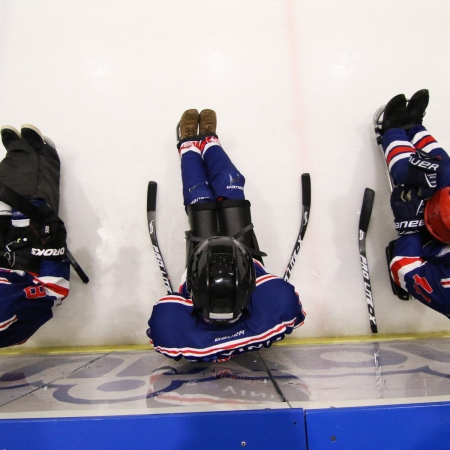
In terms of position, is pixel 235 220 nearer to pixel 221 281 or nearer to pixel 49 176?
pixel 221 281

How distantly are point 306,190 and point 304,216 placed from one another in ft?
0.45

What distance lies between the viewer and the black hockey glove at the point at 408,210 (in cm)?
176

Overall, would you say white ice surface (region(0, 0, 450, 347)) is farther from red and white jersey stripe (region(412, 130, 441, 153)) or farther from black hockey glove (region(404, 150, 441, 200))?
black hockey glove (region(404, 150, 441, 200))

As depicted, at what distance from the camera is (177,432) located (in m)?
0.91

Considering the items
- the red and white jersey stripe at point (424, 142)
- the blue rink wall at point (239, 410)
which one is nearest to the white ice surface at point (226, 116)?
the red and white jersey stripe at point (424, 142)

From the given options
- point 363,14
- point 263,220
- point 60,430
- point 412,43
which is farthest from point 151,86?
point 60,430

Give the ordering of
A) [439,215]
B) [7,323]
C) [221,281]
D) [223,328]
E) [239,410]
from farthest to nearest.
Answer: [439,215] → [7,323] → [223,328] → [221,281] → [239,410]

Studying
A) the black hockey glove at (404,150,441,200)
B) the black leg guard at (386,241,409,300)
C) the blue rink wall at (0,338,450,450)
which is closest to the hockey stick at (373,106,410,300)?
the black leg guard at (386,241,409,300)

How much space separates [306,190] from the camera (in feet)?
6.91

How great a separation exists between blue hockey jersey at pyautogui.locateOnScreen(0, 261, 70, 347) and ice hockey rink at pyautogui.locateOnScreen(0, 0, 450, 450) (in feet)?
0.56

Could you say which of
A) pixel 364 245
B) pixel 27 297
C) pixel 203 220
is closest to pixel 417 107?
pixel 364 245

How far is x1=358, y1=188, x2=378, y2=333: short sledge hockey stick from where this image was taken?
6.62 ft

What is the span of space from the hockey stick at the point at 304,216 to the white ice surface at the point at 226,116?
40mm

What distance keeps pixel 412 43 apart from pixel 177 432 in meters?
2.37
